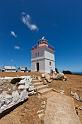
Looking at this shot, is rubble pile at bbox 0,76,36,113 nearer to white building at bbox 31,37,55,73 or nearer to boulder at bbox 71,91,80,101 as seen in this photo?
boulder at bbox 71,91,80,101

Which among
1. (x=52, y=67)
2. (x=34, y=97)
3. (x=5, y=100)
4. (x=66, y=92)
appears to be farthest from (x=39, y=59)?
(x=5, y=100)

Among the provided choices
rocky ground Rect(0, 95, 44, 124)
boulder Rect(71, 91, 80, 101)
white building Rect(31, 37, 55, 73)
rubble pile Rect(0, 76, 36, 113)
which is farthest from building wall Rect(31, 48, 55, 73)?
rocky ground Rect(0, 95, 44, 124)

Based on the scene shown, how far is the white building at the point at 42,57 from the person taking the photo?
23.7m

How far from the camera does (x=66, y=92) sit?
32.2ft

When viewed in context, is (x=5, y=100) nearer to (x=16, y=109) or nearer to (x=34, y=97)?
(x=16, y=109)

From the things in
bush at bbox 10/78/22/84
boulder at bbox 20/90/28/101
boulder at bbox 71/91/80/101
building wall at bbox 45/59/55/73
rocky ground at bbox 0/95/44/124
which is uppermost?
building wall at bbox 45/59/55/73

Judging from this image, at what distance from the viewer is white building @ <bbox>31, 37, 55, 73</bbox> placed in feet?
77.6

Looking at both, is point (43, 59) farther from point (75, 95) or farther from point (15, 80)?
point (15, 80)

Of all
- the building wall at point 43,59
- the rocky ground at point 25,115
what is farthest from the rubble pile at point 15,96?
the building wall at point 43,59

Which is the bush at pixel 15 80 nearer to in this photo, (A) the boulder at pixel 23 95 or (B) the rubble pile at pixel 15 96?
(B) the rubble pile at pixel 15 96

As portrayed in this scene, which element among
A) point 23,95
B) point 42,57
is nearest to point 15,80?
→ point 23,95

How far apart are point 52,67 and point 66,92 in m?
15.8

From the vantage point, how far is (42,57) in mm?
23734

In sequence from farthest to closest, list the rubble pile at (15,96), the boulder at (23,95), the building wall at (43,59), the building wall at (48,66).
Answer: the building wall at (48,66), the building wall at (43,59), the boulder at (23,95), the rubble pile at (15,96)
